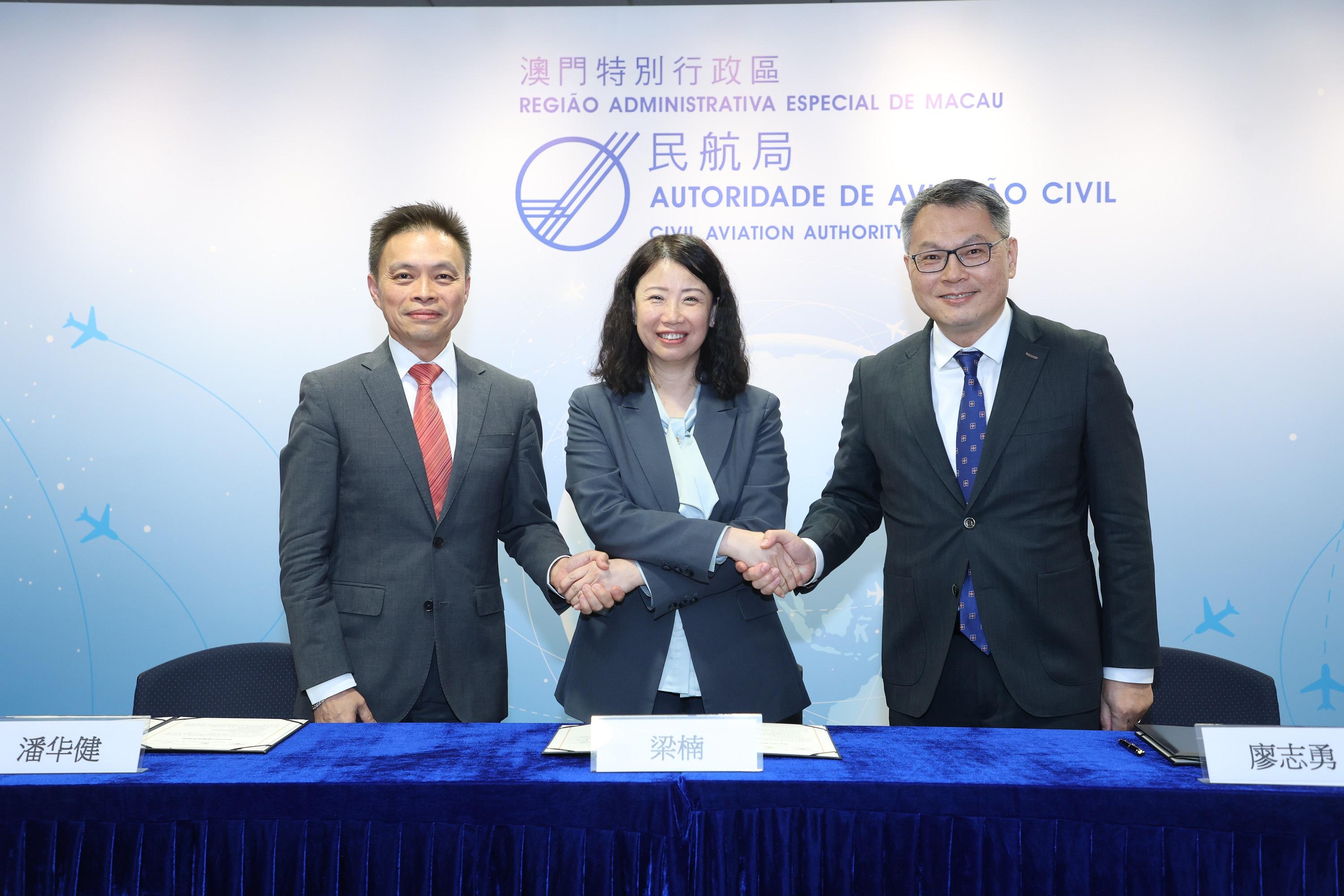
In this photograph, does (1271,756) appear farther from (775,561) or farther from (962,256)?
(962,256)

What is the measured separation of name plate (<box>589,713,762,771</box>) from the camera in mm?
1395

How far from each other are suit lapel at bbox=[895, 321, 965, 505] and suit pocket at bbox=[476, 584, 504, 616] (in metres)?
1.12

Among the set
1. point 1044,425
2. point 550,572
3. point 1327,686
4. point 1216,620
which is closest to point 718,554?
point 550,572

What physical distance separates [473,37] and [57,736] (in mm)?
3281

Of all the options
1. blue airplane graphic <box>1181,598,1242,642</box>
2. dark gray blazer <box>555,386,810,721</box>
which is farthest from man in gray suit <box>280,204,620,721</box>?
blue airplane graphic <box>1181,598,1242,642</box>

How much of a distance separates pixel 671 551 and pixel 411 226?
1.12 metres

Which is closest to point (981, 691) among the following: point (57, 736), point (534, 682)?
point (57, 736)

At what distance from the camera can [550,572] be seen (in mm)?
2131

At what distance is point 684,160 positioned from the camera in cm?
378

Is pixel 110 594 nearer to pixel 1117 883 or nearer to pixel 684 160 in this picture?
pixel 684 160

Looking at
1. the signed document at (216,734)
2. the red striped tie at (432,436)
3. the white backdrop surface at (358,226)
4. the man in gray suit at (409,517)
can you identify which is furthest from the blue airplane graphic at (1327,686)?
the signed document at (216,734)

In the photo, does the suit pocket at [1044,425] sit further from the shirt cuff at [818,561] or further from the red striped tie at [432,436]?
the red striped tie at [432,436]

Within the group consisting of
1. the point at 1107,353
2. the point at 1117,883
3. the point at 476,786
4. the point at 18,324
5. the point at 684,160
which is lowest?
the point at 1117,883

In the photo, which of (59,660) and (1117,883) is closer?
(1117,883)
